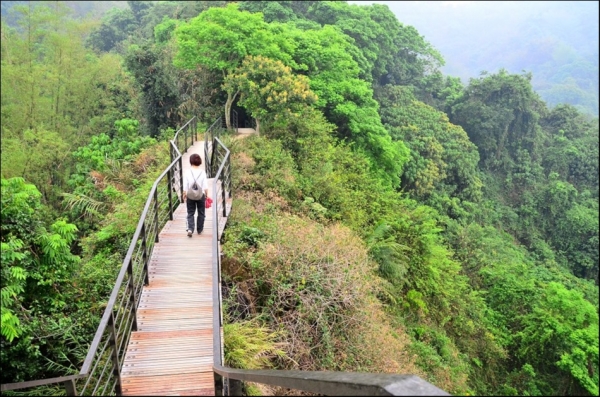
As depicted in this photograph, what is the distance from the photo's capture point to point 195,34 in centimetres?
1686

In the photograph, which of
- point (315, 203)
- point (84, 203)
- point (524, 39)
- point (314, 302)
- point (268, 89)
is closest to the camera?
point (314, 302)

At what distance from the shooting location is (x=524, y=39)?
9150cm

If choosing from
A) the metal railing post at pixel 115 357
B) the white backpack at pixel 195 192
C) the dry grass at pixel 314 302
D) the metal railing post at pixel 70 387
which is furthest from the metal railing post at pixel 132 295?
the white backpack at pixel 195 192

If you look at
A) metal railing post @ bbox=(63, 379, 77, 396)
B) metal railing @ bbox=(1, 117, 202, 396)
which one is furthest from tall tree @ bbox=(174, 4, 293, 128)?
metal railing post @ bbox=(63, 379, 77, 396)

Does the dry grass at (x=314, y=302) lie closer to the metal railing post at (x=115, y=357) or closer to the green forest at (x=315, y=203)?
the green forest at (x=315, y=203)

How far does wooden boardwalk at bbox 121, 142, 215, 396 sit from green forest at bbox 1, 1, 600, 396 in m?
0.49

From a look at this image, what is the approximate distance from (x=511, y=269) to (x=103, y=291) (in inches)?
699

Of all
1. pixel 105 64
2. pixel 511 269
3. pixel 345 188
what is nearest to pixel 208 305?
pixel 345 188

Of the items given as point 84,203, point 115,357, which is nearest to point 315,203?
point 84,203

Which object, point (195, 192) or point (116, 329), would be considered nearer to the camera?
point (116, 329)

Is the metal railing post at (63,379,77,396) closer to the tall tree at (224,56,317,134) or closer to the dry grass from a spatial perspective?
the dry grass

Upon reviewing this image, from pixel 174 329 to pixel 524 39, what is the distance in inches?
4246

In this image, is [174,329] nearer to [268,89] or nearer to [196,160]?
[196,160]

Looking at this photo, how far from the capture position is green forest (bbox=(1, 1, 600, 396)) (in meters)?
5.89
